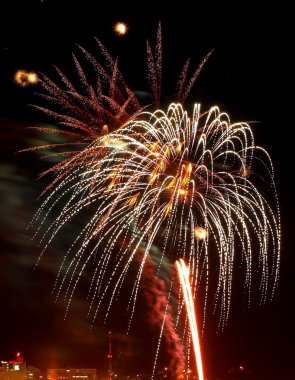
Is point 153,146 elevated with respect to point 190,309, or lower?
elevated

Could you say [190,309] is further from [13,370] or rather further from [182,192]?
[13,370]

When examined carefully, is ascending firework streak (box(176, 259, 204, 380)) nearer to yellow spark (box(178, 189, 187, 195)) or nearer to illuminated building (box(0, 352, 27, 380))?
yellow spark (box(178, 189, 187, 195))

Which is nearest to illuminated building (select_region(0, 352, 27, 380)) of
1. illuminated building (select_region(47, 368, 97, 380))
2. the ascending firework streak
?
illuminated building (select_region(47, 368, 97, 380))

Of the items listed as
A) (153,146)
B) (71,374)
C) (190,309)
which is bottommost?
(190,309)

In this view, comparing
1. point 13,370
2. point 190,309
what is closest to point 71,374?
point 13,370

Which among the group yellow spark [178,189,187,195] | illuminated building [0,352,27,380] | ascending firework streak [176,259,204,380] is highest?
illuminated building [0,352,27,380]

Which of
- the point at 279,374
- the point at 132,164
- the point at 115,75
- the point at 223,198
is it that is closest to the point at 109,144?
the point at 132,164

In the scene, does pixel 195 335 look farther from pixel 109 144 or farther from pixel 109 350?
pixel 109 350

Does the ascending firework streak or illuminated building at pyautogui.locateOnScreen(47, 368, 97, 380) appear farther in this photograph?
illuminated building at pyautogui.locateOnScreen(47, 368, 97, 380)
